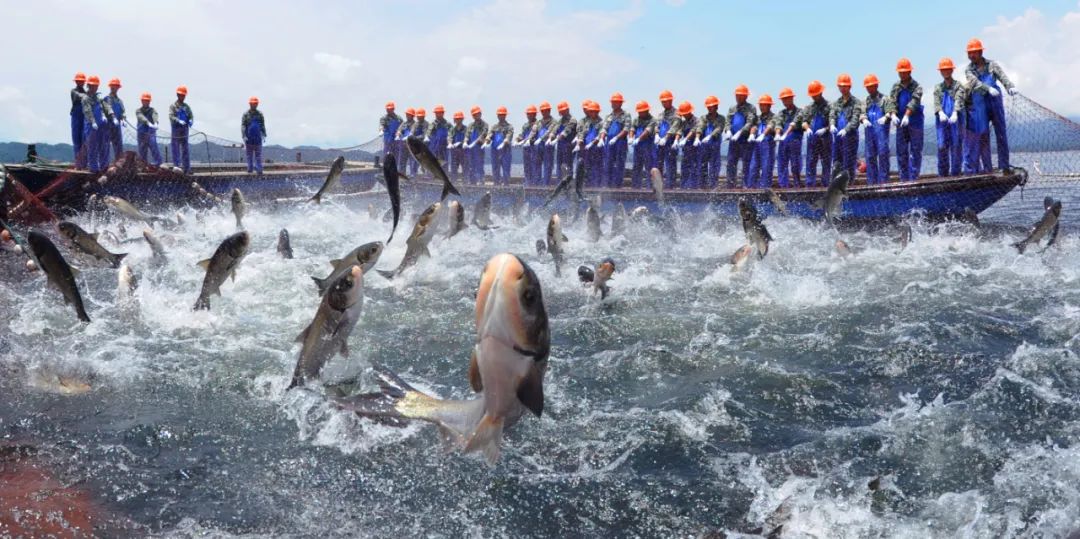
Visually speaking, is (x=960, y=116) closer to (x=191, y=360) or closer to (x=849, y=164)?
(x=849, y=164)

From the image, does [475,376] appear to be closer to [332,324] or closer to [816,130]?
[332,324]

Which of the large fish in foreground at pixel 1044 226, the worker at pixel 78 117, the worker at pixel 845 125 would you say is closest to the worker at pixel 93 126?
the worker at pixel 78 117

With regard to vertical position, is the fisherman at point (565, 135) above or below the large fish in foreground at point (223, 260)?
above

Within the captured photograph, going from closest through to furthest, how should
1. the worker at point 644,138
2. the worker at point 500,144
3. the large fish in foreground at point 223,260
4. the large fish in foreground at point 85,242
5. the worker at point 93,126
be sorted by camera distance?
the large fish in foreground at point 223,260
the large fish in foreground at point 85,242
the worker at point 644,138
the worker at point 93,126
the worker at point 500,144

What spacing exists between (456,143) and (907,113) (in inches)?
539

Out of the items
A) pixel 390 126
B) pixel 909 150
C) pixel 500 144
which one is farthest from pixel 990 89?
pixel 390 126

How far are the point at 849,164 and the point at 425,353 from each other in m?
11.7

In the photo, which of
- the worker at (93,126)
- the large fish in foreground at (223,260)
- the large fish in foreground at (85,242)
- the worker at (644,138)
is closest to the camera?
the large fish in foreground at (223,260)

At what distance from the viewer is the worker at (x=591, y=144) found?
2016cm

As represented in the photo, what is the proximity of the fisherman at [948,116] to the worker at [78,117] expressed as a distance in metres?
20.5

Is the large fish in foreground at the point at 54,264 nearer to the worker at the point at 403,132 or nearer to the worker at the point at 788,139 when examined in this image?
the worker at the point at 788,139

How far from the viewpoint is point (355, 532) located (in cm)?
447

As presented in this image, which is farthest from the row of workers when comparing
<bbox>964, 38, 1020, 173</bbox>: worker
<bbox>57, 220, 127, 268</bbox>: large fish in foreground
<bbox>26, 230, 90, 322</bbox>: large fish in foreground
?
<bbox>26, 230, 90, 322</bbox>: large fish in foreground

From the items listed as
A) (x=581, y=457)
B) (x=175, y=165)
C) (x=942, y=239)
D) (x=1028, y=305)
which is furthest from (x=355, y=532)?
(x=175, y=165)
